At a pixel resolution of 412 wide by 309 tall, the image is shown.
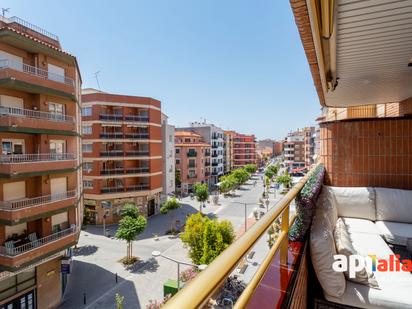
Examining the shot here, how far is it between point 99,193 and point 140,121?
674 centimetres

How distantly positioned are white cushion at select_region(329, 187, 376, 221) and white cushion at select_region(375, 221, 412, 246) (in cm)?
31

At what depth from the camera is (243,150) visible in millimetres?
56562

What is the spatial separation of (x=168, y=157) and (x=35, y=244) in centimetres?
1783

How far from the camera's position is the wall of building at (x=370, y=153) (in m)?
5.75

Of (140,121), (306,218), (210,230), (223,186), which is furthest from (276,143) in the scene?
(306,218)

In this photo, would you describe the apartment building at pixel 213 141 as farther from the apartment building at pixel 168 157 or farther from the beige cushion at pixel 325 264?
the beige cushion at pixel 325 264

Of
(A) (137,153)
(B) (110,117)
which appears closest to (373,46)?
(A) (137,153)

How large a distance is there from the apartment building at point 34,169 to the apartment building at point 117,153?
874 centimetres

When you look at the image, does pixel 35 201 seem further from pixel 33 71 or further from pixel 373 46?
pixel 373 46

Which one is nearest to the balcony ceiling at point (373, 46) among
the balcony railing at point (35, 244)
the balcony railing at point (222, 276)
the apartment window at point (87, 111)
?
the balcony railing at point (222, 276)

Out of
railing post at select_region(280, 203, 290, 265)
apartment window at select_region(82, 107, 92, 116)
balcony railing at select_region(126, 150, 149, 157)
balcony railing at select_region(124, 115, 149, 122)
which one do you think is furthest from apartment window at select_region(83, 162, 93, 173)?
railing post at select_region(280, 203, 290, 265)

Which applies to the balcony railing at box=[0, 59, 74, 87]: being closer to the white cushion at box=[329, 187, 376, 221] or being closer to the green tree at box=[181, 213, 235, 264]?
the green tree at box=[181, 213, 235, 264]

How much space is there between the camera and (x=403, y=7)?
209 centimetres

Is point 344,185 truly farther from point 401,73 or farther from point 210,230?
point 210,230
